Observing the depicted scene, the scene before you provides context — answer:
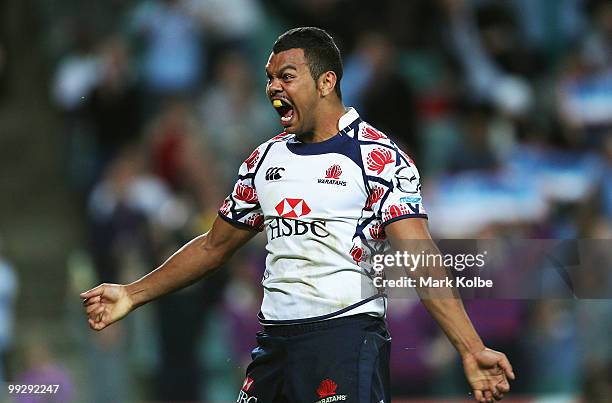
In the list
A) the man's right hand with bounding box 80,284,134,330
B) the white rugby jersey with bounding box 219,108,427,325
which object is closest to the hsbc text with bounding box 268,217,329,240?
the white rugby jersey with bounding box 219,108,427,325

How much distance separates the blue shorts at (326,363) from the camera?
4.60 metres

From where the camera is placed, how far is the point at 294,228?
4.74 m

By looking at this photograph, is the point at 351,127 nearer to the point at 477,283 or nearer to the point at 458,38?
the point at 477,283

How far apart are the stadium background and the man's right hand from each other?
11.9ft

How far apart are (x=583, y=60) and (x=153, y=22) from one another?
13.1 ft

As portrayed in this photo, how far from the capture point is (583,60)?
11398 mm

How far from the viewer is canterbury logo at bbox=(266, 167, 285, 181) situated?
4.84m

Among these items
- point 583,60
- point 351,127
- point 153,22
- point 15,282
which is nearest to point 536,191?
point 583,60

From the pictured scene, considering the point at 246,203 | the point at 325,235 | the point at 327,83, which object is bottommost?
the point at 325,235

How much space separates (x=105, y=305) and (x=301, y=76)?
127 centimetres

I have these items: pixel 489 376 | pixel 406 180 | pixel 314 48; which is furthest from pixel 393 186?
pixel 489 376

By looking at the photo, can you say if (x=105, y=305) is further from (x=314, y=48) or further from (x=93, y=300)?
(x=314, y=48)

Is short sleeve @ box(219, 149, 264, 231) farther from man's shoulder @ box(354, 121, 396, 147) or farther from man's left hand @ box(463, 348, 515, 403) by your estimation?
man's left hand @ box(463, 348, 515, 403)

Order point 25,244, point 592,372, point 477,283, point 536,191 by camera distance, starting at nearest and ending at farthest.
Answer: point 477,283, point 592,372, point 536,191, point 25,244
